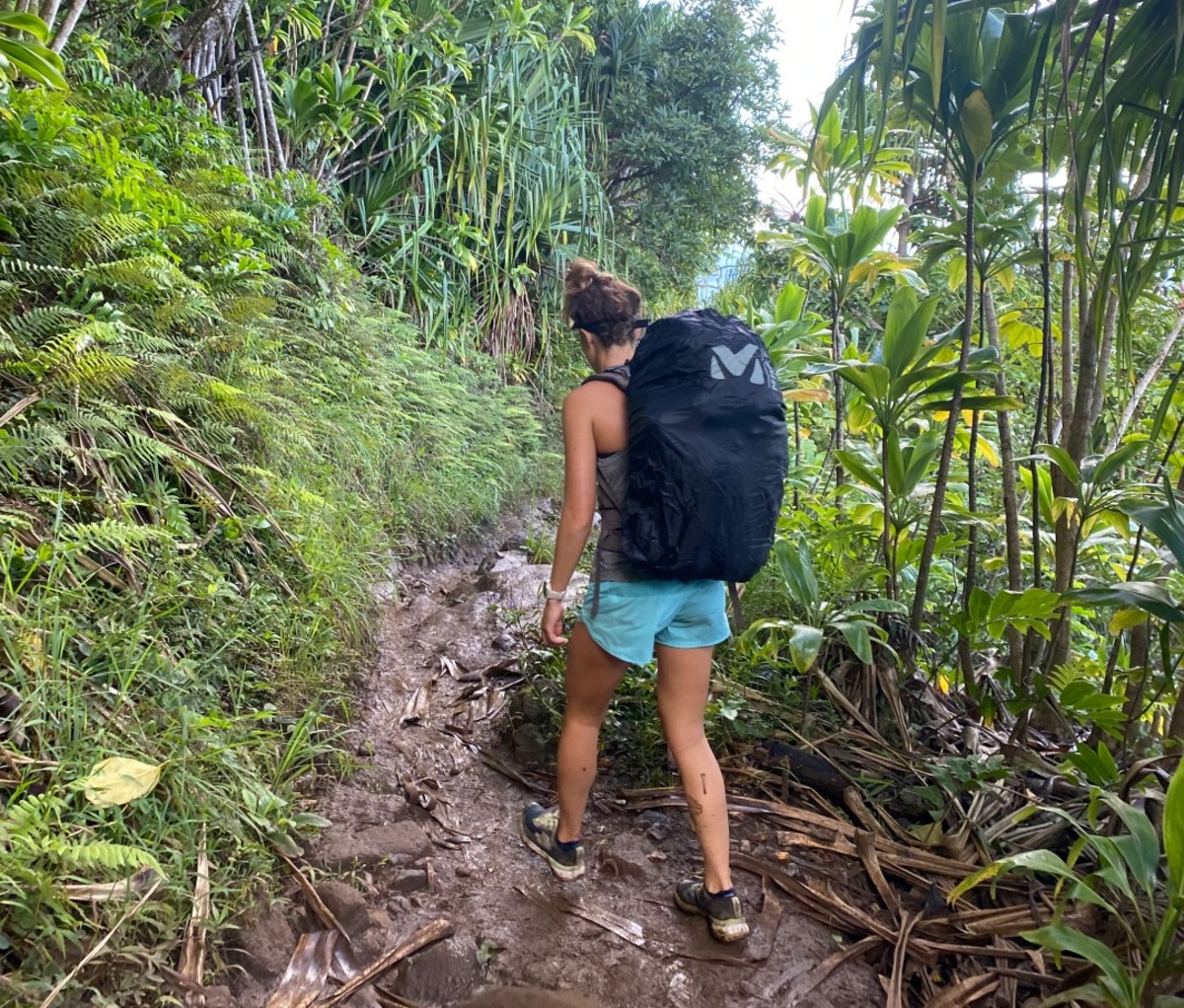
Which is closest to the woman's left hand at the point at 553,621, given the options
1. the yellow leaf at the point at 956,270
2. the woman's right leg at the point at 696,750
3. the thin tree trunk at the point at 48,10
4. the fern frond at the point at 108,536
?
the woman's right leg at the point at 696,750

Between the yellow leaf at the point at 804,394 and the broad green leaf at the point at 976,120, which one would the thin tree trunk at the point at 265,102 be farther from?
the broad green leaf at the point at 976,120

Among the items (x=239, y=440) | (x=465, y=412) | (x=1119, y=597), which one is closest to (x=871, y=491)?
(x=1119, y=597)

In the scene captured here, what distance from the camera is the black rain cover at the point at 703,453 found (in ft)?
5.86

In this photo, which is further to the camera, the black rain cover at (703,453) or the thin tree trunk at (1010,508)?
the thin tree trunk at (1010,508)

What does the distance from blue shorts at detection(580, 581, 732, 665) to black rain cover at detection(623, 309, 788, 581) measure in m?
0.09

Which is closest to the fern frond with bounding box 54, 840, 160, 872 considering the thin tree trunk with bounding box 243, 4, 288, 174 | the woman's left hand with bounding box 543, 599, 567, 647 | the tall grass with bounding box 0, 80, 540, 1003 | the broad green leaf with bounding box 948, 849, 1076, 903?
the tall grass with bounding box 0, 80, 540, 1003

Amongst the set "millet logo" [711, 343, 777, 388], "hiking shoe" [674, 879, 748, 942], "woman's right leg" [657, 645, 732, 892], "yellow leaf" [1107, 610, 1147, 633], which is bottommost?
"hiking shoe" [674, 879, 748, 942]

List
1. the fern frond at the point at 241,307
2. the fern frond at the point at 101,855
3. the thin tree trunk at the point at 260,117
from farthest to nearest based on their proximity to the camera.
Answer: the thin tree trunk at the point at 260,117, the fern frond at the point at 241,307, the fern frond at the point at 101,855

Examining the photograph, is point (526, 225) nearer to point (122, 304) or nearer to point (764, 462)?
point (122, 304)

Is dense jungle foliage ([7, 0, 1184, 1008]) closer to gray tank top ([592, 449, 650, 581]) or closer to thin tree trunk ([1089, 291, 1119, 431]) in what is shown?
thin tree trunk ([1089, 291, 1119, 431])

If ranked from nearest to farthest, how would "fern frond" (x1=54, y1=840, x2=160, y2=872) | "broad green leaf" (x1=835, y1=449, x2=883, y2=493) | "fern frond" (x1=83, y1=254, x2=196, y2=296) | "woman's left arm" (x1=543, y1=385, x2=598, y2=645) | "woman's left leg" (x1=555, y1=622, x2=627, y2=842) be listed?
"fern frond" (x1=54, y1=840, x2=160, y2=872)
"woman's left arm" (x1=543, y1=385, x2=598, y2=645)
"woman's left leg" (x1=555, y1=622, x2=627, y2=842)
"fern frond" (x1=83, y1=254, x2=196, y2=296)
"broad green leaf" (x1=835, y1=449, x2=883, y2=493)

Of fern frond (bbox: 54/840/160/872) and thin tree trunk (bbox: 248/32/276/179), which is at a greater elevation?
thin tree trunk (bbox: 248/32/276/179)

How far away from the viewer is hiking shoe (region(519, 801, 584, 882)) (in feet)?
7.07

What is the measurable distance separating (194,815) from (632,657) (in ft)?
3.47
